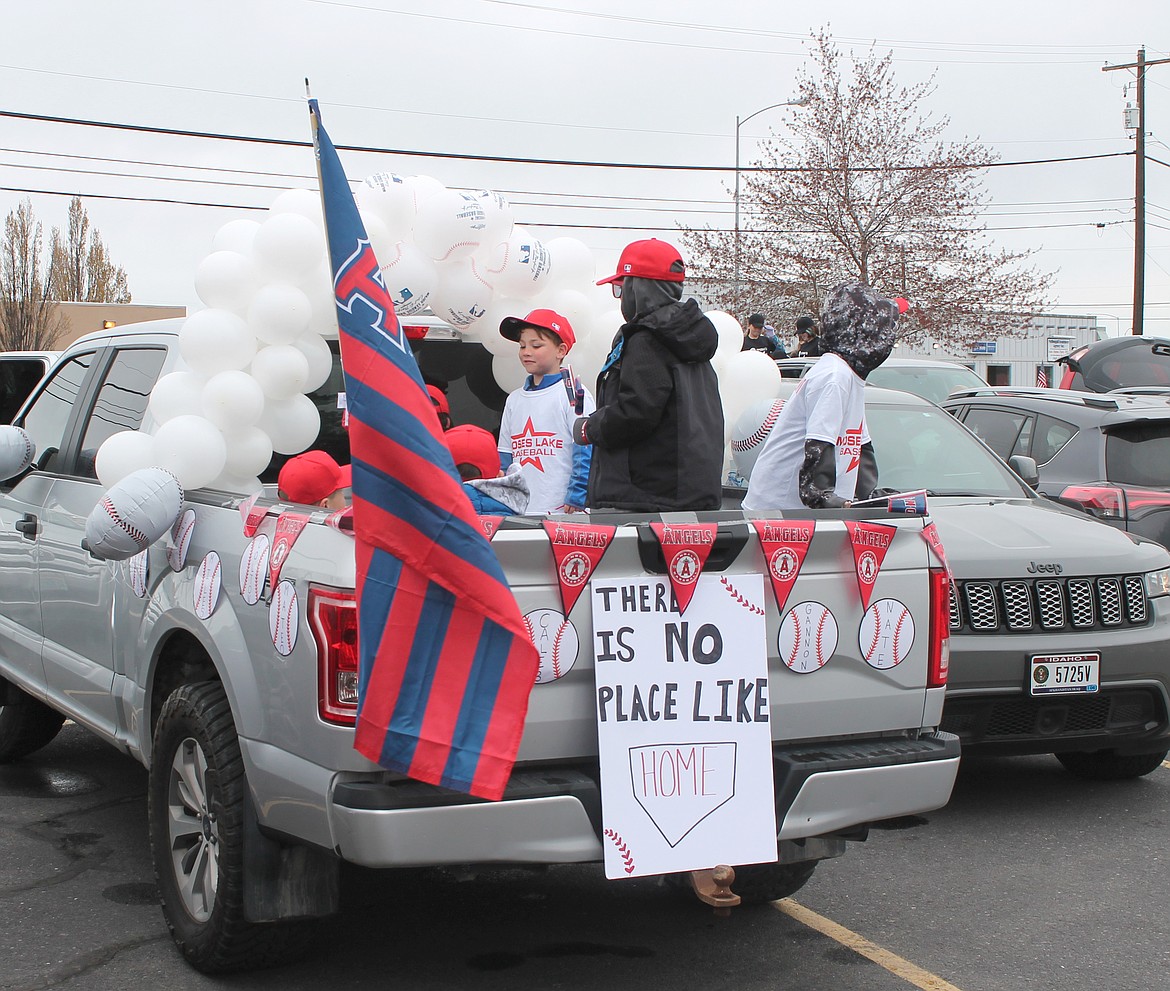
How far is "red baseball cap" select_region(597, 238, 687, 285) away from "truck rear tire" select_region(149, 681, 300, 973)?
194cm

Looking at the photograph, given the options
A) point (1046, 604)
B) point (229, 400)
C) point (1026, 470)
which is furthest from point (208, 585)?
point (1026, 470)

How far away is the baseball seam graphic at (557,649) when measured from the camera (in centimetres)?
338

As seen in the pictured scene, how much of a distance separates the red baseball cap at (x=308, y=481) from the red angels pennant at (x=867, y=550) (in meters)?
1.62

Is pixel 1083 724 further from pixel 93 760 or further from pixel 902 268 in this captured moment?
pixel 902 268

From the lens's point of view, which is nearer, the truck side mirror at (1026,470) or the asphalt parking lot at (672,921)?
the asphalt parking lot at (672,921)

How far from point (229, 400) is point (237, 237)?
81 cm

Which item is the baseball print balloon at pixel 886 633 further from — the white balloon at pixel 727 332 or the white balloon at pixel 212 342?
the white balloon at pixel 727 332

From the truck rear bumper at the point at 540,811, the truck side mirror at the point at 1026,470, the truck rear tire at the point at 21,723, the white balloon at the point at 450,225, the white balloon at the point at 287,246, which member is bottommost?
the truck rear tire at the point at 21,723

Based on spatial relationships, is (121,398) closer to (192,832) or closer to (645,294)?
(192,832)

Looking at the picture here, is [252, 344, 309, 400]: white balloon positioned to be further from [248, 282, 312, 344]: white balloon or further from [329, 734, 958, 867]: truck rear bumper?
[329, 734, 958, 867]: truck rear bumper

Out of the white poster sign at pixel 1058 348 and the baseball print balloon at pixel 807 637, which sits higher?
the white poster sign at pixel 1058 348

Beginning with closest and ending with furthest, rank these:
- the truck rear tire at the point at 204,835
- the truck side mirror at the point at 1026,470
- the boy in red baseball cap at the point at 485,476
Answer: the truck rear tire at the point at 204,835, the boy in red baseball cap at the point at 485,476, the truck side mirror at the point at 1026,470

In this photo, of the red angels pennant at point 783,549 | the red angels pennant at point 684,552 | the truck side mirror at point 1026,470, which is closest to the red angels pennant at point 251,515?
the red angels pennant at point 684,552

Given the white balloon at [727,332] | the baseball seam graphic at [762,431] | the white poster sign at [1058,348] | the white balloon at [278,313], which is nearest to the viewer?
the white balloon at [278,313]
